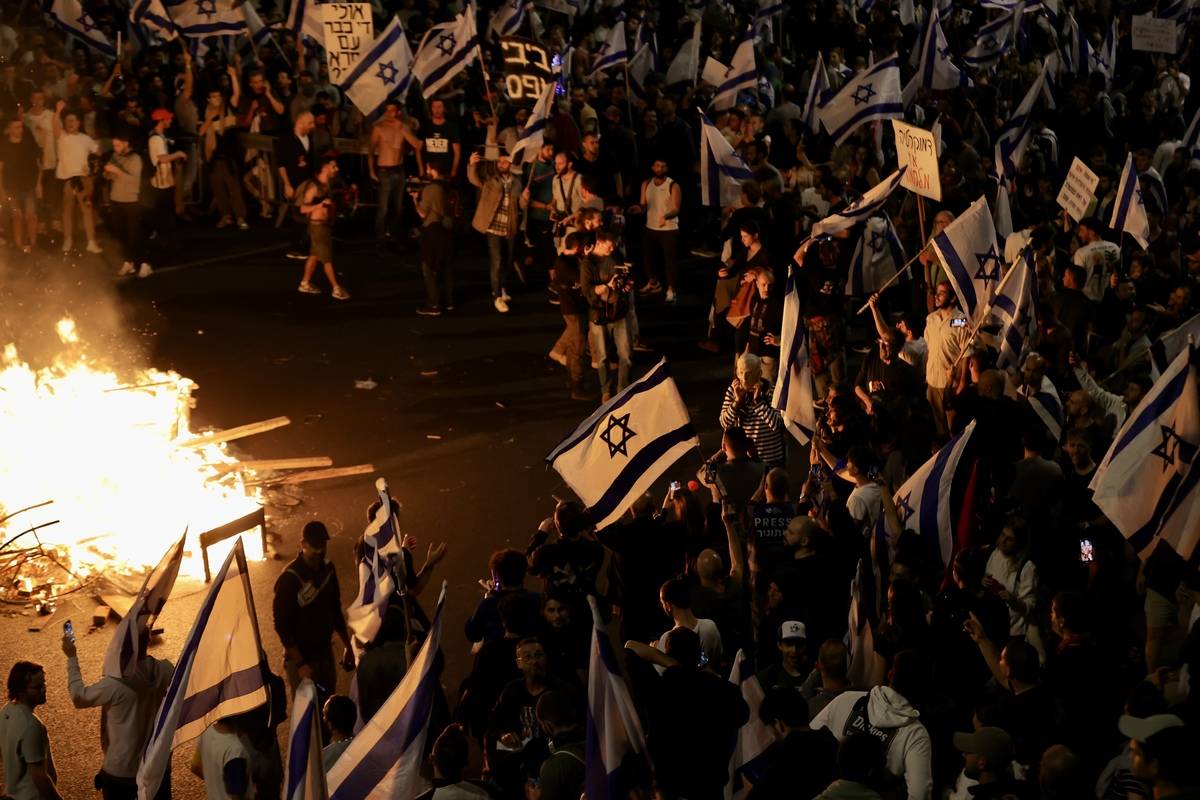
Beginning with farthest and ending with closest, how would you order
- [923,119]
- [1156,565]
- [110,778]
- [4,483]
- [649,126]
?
[923,119]
[649,126]
[4,483]
[1156,565]
[110,778]

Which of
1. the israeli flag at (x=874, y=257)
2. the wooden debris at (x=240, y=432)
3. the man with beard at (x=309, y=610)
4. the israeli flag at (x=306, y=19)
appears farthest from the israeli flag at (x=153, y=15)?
the man with beard at (x=309, y=610)

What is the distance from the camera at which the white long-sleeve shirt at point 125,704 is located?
8594mm

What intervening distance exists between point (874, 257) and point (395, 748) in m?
10.4

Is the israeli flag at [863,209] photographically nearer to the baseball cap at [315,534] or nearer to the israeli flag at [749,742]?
the baseball cap at [315,534]

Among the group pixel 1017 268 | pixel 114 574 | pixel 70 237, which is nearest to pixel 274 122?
pixel 70 237

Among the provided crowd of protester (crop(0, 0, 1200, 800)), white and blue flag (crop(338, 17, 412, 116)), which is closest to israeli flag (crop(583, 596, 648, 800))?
crowd of protester (crop(0, 0, 1200, 800))

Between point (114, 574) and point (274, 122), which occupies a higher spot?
point (274, 122)

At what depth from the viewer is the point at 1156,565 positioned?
9.67m

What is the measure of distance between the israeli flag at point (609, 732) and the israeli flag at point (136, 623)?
269 cm

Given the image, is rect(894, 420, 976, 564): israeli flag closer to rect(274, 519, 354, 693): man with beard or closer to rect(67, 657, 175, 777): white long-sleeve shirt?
rect(274, 519, 354, 693): man with beard

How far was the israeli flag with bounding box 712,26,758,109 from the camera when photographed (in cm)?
2152

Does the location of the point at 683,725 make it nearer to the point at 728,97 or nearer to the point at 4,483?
the point at 4,483

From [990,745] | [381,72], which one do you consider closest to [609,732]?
[990,745]

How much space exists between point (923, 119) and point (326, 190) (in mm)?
9030
